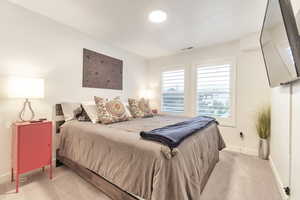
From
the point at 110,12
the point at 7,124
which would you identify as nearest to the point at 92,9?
the point at 110,12

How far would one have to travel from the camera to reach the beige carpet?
1648mm

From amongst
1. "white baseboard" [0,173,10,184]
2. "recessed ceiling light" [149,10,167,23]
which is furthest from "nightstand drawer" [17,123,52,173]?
"recessed ceiling light" [149,10,167,23]

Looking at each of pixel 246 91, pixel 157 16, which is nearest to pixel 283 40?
pixel 157 16

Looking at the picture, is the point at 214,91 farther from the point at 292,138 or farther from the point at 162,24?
the point at 292,138

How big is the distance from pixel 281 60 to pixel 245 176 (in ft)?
5.37

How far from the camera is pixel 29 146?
1.84 meters

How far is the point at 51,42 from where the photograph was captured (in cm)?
235

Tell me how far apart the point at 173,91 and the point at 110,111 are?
2188 mm

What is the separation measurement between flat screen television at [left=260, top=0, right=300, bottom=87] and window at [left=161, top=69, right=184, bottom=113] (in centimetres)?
219

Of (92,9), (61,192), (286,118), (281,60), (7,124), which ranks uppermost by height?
(92,9)

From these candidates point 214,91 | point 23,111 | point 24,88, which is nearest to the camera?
point 24,88

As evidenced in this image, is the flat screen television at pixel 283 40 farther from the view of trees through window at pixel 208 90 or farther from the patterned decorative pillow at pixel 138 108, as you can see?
the patterned decorative pillow at pixel 138 108

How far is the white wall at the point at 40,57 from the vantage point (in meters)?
1.91

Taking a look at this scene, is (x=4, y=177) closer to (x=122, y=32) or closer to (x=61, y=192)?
(x=61, y=192)
